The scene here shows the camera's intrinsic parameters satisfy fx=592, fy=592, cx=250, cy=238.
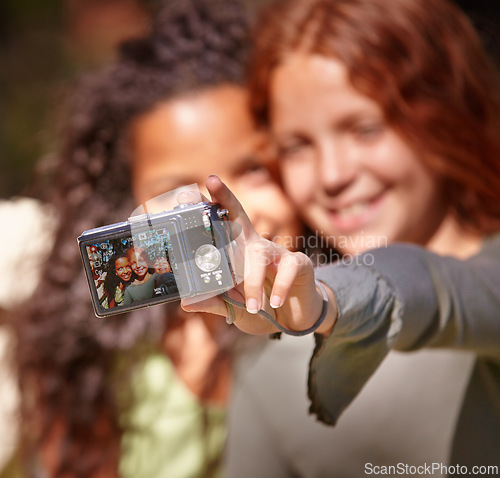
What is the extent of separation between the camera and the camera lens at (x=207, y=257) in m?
0.47

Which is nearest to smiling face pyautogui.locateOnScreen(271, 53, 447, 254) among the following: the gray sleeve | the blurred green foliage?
the gray sleeve

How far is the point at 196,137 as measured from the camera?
40.5 inches

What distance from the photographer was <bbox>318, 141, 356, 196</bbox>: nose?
907 mm

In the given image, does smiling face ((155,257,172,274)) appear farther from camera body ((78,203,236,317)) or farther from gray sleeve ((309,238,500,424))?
gray sleeve ((309,238,500,424))

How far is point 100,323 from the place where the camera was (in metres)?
1.24

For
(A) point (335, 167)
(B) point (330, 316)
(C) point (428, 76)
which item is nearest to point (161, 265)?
(B) point (330, 316)

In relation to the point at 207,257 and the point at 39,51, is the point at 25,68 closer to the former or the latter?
the point at 39,51

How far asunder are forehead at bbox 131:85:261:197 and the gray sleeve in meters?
0.47

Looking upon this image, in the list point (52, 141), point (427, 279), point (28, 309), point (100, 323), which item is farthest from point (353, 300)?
point (52, 141)

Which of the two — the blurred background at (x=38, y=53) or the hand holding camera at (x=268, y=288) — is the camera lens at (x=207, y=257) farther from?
the blurred background at (x=38, y=53)

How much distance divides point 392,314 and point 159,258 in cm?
23

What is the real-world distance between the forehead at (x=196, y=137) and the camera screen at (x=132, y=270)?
1.73 ft

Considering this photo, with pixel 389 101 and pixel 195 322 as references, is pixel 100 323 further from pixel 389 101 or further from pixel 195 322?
pixel 389 101

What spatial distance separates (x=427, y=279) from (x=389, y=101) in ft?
1.30
